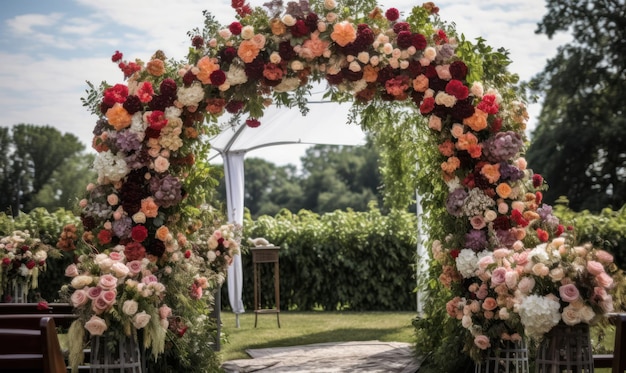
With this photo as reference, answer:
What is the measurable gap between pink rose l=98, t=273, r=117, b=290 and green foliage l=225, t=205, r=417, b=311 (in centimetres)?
822

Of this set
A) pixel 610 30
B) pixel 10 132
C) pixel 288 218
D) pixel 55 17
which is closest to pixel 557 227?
pixel 288 218

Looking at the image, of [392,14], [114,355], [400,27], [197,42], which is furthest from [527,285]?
[197,42]

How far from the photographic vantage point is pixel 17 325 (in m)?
3.82

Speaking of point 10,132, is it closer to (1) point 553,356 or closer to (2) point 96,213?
(2) point 96,213

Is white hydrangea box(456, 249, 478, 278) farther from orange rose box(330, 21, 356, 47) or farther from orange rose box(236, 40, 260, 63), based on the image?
orange rose box(236, 40, 260, 63)

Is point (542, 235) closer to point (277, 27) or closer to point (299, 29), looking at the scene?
point (299, 29)

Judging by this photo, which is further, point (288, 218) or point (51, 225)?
point (288, 218)

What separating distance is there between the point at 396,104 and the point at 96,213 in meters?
3.14

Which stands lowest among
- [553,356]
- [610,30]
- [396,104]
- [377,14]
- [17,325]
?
[553,356]

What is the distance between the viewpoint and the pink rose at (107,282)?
471 cm

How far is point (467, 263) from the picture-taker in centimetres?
591

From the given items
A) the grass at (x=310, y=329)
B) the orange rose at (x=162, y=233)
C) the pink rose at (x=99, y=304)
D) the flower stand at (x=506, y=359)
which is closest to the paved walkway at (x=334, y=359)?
the grass at (x=310, y=329)

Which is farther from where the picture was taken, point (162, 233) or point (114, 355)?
point (162, 233)

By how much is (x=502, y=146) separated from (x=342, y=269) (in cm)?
743
